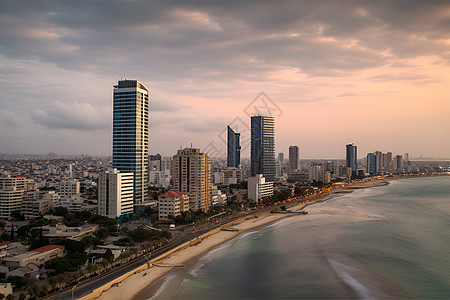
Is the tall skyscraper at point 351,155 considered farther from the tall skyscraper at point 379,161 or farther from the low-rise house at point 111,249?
the low-rise house at point 111,249

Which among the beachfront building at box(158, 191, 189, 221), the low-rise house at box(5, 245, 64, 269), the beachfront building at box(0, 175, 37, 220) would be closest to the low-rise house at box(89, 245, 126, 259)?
the low-rise house at box(5, 245, 64, 269)

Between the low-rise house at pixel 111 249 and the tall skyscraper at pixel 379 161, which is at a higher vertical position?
the tall skyscraper at pixel 379 161

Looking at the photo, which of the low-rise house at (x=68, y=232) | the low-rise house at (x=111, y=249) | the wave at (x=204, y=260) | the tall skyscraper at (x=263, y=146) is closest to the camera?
the wave at (x=204, y=260)

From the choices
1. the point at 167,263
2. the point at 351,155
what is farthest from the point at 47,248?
the point at 351,155

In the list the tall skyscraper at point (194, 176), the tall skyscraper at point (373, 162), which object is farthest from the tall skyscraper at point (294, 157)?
the tall skyscraper at point (194, 176)

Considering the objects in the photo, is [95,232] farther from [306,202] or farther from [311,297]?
[306,202]

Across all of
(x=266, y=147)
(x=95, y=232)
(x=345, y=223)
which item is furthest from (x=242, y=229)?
(x=266, y=147)
